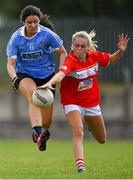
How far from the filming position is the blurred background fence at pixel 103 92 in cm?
2908

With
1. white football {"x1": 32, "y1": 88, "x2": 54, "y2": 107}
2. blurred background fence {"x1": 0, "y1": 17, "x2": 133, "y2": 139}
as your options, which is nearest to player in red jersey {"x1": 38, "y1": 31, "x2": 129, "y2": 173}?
white football {"x1": 32, "y1": 88, "x2": 54, "y2": 107}

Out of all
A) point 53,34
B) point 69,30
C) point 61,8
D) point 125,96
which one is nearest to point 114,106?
point 125,96

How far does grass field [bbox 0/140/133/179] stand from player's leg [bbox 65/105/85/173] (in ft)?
0.56

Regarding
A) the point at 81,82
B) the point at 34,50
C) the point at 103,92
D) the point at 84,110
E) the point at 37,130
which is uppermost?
the point at 34,50

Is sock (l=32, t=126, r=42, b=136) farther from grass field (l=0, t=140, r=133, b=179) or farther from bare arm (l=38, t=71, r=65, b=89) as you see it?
bare arm (l=38, t=71, r=65, b=89)

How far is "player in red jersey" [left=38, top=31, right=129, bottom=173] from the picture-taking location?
50.0ft

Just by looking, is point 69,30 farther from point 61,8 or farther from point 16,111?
point 61,8

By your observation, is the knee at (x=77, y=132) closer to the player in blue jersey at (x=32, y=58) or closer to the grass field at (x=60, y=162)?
the grass field at (x=60, y=162)

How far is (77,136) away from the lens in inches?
601

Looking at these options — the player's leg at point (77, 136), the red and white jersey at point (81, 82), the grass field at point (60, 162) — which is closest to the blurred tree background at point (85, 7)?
the grass field at point (60, 162)

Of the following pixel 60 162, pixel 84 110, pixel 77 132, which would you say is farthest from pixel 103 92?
pixel 77 132

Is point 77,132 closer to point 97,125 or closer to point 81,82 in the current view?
point 81,82

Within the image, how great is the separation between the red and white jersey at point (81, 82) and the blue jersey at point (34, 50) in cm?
95

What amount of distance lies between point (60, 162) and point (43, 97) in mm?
3032
